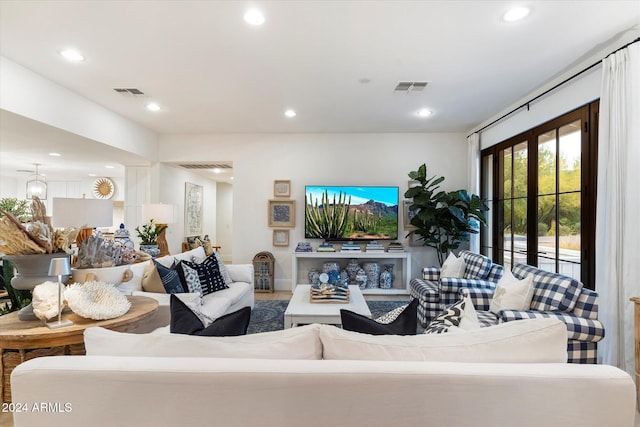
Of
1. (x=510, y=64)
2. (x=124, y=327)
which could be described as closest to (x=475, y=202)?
(x=510, y=64)

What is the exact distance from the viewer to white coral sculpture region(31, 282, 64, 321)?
60.4 inches

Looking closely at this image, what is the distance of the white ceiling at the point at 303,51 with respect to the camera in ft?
7.16

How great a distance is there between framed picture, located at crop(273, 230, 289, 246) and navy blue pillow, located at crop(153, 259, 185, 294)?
255 centimetres

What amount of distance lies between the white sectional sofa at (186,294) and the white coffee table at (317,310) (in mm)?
621

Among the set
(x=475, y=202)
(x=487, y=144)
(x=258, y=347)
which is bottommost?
(x=258, y=347)

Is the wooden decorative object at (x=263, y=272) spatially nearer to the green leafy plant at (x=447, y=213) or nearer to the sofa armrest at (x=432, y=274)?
the green leafy plant at (x=447, y=213)

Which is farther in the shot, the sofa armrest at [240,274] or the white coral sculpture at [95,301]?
the sofa armrest at [240,274]

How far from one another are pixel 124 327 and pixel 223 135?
4364mm

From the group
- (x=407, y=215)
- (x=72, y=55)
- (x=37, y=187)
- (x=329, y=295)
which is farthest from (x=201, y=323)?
(x=37, y=187)

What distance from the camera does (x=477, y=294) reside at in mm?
2818

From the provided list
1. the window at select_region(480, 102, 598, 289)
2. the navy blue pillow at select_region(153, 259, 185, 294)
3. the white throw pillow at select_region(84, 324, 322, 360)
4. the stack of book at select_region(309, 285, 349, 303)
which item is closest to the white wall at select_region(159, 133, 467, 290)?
the window at select_region(480, 102, 598, 289)

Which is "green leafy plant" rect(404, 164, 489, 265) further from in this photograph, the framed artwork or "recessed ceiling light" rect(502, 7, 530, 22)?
the framed artwork

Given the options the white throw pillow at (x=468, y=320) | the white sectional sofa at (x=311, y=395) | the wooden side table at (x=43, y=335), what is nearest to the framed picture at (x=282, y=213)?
the wooden side table at (x=43, y=335)

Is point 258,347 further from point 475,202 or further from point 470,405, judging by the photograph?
point 475,202
